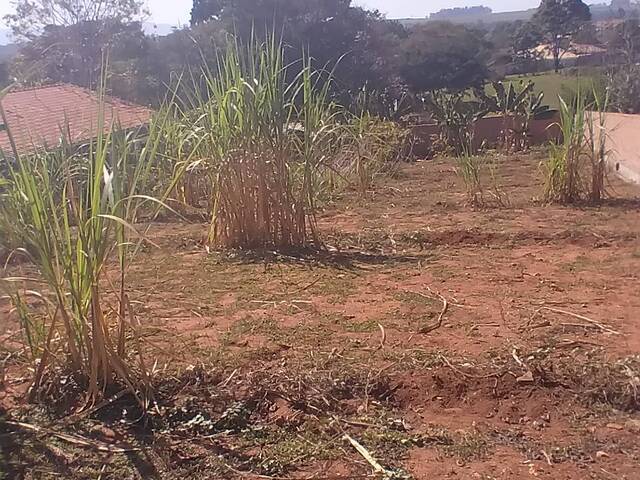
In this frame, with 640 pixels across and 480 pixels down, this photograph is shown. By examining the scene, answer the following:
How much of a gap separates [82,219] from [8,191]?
50 cm

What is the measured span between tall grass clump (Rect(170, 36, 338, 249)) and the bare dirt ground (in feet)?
0.70

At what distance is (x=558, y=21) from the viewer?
28266mm

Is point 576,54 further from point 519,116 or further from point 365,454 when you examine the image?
point 365,454

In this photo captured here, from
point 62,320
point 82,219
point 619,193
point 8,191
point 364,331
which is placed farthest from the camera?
point 619,193

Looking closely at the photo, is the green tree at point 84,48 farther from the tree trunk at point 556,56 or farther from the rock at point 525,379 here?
the tree trunk at point 556,56

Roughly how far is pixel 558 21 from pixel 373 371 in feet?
93.5

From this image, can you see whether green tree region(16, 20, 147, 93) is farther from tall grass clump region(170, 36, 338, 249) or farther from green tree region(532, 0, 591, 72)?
green tree region(532, 0, 591, 72)

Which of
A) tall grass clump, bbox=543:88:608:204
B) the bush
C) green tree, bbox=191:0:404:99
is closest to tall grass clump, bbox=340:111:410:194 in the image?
tall grass clump, bbox=543:88:608:204

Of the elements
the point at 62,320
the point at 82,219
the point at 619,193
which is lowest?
the point at 619,193

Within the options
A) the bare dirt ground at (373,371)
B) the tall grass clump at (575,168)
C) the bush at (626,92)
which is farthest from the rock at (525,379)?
the bush at (626,92)

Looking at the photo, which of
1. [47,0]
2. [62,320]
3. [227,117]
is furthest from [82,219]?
[47,0]

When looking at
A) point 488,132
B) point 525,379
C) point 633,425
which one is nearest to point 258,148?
point 525,379

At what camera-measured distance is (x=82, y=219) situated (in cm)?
228

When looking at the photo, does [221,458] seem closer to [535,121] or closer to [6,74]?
[6,74]
